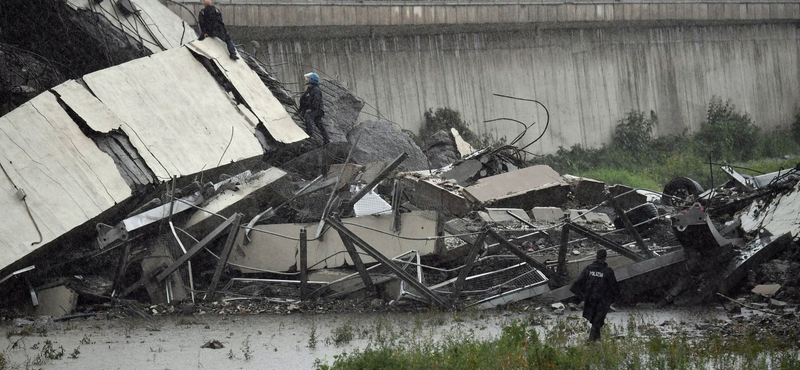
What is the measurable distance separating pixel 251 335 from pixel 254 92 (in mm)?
6554

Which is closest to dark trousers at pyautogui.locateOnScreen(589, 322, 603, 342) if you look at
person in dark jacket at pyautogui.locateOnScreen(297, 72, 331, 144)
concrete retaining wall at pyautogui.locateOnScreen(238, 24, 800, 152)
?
person in dark jacket at pyautogui.locateOnScreen(297, 72, 331, 144)

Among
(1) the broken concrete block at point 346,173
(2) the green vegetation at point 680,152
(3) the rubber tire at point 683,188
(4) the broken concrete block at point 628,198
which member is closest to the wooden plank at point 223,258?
(1) the broken concrete block at point 346,173

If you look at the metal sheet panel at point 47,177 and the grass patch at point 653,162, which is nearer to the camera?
the metal sheet panel at point 47,177

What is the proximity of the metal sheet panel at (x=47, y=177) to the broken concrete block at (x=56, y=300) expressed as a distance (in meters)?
0.69

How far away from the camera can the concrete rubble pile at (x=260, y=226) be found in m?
11.5

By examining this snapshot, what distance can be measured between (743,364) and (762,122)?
25.0 meters

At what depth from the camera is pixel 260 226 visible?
12.9 m

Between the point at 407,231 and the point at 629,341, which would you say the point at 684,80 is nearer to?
the point at 407,231

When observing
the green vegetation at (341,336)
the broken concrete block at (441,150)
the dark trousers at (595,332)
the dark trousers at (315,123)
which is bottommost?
the dark trousers at (595,332)

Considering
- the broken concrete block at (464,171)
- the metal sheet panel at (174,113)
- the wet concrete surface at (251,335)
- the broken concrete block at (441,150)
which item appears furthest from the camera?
the broken concrete block at (441,150)

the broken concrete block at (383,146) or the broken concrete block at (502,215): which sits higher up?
the broken concrete block at (383,146)

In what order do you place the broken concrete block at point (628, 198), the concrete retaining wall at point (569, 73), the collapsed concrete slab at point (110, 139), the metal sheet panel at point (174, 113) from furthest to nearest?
the concrete retaining wall at point (569, 73)
the broken concrete block at point (628, 198)
the metal sheet panel at point (174, 113)
the collapsed concrete slab at point (110, 139)

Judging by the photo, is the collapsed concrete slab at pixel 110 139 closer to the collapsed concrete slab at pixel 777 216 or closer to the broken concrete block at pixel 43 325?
the broken concrete block at pixel 43 325

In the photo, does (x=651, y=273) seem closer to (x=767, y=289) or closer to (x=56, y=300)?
(x=767, y=289)
